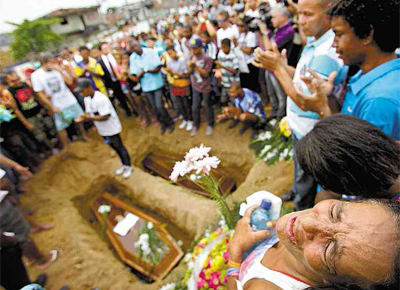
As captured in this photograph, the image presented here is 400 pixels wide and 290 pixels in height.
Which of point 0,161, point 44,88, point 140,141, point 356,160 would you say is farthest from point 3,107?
point 356,160

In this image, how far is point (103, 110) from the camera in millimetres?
3600

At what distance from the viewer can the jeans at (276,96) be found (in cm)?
388

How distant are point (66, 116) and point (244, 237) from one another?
488 cm

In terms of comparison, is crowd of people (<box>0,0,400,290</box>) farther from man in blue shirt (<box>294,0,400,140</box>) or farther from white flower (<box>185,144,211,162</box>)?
white flower (<box>185,144,211,162</box>)

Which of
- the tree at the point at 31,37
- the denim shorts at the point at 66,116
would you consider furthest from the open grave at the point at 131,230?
the tree at the point at 31,37

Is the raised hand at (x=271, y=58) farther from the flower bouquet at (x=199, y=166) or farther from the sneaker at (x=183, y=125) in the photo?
the sneaker at (x=183, y=125)

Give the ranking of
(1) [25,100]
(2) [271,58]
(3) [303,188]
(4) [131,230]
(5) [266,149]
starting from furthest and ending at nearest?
(1) [25,100], (5) [266,149], (4) [131,230], (3) [303,188], (2) [271,58]

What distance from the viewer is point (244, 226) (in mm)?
1274

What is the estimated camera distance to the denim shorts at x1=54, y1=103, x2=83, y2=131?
482cm

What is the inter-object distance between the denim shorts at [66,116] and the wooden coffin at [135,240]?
1.94 metres

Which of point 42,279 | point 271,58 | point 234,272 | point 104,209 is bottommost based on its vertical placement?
point 104,209

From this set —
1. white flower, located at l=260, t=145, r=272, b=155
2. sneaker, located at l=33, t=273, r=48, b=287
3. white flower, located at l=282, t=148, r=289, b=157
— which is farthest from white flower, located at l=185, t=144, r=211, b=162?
sneaker, located at l=33, t=273, r=48, b=287

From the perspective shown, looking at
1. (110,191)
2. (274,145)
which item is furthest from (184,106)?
(110,191)

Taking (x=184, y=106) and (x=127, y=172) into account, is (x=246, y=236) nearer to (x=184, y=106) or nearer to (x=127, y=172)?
(x=127, y=172)
